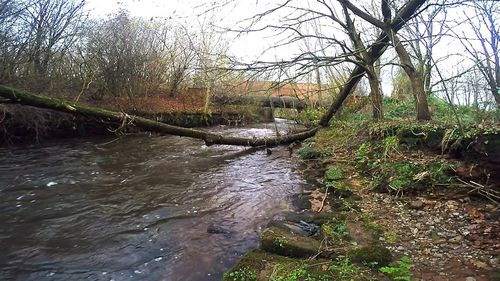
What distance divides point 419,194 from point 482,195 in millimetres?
805

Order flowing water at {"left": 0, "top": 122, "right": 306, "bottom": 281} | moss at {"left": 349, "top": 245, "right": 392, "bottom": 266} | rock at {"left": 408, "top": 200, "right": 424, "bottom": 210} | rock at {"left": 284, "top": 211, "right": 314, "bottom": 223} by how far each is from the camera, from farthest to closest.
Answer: rock at {"left": 284, "top": 211, "right": 314, "bottom": 223} < rock at {"left": 408, "top": 200, "right": 424, "bottom": 210} < flowing water at {"left": 0, "top": 122, "right": 306, "bottom": 281} < moss at {"left": 349, "top": 245, "right": 392, "bottom": 266}

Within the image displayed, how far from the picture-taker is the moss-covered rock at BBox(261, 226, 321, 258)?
388cm

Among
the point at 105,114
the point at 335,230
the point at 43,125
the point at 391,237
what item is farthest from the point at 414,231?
the point at 43,125

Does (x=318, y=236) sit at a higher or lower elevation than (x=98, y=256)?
higher

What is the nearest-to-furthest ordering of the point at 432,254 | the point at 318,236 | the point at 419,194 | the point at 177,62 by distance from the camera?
the point at 432,254, the point at 318,236, the point at 419,194, the point at 177,62

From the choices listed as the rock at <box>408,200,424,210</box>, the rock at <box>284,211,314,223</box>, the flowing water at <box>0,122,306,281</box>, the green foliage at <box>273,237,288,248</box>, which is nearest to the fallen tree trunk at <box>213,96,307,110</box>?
the flowing water at <box>0,122,306,281</box>

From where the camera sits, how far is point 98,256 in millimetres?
4227

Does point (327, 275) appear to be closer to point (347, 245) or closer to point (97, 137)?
point (347, 245)

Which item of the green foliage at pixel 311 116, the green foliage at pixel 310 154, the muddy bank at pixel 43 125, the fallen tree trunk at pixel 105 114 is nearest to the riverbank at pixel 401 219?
the green foliage at pixel 310 154

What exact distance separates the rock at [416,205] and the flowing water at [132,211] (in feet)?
6.44

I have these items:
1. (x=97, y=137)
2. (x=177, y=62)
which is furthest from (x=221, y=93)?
(x=97, y=137)

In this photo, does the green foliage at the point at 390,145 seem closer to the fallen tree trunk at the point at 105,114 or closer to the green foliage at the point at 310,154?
the green foliage at the point at 310,154

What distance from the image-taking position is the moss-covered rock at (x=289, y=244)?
3885 millimetres

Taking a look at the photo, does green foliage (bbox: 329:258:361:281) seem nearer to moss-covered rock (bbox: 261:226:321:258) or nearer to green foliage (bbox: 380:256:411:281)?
green foliage (bbox: 380:256:411:281)
